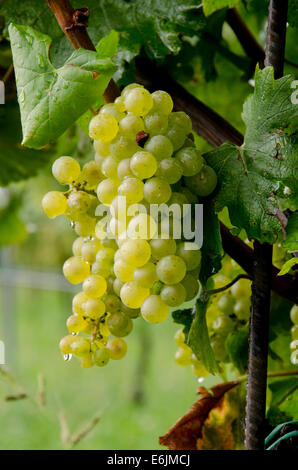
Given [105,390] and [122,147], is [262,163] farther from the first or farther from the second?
[105,390]

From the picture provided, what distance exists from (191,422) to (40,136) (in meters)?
0.31

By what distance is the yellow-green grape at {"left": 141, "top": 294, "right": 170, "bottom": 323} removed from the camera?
36 cm

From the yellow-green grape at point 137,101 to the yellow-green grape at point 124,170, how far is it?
0.03 meters

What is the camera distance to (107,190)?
0.37 metres

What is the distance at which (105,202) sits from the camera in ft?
1.24

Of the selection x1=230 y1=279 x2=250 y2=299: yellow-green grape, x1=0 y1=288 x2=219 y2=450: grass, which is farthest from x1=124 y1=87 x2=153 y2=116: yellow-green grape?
x1=0 y1=288 x2=219 y2=450: grass

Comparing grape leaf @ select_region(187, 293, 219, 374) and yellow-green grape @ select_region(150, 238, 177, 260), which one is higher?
yellow-green grape @ select_region(150, 238, 177, 260)

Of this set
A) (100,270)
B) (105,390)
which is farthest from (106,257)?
(105,390)

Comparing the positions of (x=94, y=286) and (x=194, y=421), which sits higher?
(x=94, y=286)

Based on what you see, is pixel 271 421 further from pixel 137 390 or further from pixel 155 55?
pixel 137 390

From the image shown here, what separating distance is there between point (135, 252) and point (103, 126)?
9 centimetres

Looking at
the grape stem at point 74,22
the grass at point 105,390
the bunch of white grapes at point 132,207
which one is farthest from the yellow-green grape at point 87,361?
the grass at point 105,390

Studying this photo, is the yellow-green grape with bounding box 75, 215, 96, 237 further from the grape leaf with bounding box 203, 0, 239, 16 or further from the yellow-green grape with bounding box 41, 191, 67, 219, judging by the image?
the grape leaf with bounding box 203, 0, 239, 16

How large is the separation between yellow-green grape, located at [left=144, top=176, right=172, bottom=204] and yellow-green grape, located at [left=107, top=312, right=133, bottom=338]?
0.09m
